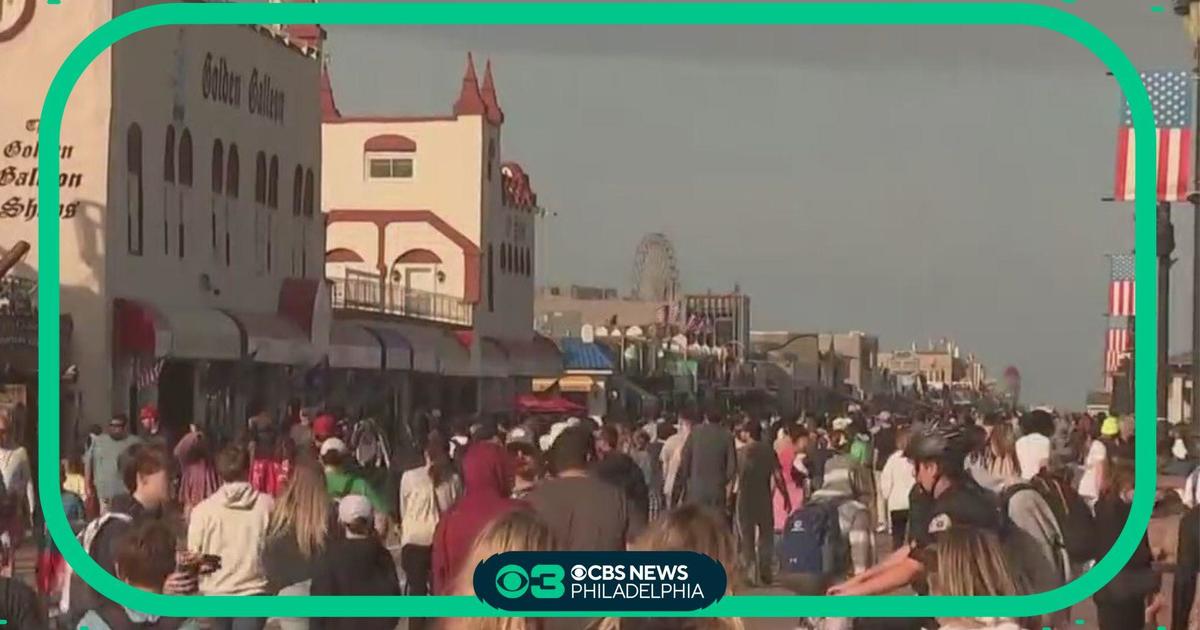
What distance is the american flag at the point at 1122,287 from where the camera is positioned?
6324 millimetres

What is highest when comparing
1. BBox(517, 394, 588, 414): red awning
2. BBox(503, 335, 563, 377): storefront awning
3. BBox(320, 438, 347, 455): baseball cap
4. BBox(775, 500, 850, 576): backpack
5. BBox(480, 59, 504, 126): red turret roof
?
BBox(480, 59, 504, 126): red turret roof

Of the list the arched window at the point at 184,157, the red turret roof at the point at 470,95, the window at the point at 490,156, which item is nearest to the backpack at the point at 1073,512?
the window at the point at 490,156

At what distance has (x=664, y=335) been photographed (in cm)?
644

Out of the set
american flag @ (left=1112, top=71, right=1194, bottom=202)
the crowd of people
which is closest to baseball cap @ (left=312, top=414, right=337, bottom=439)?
the crowd of people

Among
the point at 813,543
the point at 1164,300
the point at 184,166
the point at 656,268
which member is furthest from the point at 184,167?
the point at 1164,300

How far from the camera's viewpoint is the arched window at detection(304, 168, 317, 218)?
6336 millimetres

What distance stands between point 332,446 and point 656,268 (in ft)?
3.04

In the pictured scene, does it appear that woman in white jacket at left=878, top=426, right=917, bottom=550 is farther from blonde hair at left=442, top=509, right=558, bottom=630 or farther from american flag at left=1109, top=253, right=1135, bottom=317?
blonde hair at left=442, top=509, right=558, bottom=630

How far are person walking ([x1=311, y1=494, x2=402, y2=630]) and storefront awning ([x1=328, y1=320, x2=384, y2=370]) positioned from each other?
36 cm

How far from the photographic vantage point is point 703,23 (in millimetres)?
6305

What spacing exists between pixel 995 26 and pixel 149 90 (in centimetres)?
212

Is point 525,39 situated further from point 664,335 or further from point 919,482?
point 919,482

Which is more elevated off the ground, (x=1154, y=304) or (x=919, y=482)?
(x=1154, y=304)

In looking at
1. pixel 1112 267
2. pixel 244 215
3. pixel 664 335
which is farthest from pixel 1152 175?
pixel 244 215
